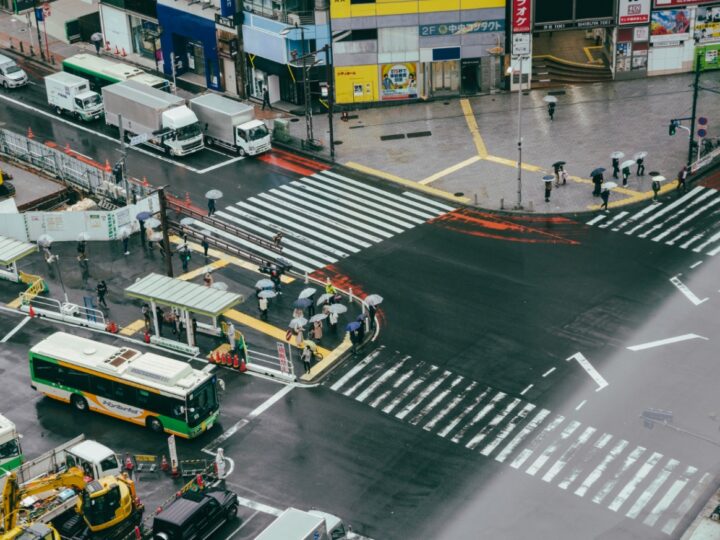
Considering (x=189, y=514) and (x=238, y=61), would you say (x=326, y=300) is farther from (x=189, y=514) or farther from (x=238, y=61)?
(x=238, y=61)

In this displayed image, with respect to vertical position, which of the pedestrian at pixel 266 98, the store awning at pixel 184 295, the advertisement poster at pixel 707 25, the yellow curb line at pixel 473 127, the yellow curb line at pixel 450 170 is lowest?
the yellow curb line at pixel 450 170

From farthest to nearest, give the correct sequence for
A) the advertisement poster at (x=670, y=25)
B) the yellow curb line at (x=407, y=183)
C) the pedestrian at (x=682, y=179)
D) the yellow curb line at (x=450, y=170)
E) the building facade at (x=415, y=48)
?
the advertisement poster at (x=670, y=25) < the building facade at (x=415, y=48) < the yellow curb line at (x=450, y=170) < the yellow curb line at (x=407, y=183) < the pedestrian at (x=682, y=179)

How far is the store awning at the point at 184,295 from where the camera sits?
237ft

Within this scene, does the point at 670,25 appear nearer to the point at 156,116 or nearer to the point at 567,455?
the point at 156,116

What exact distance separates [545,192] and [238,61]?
99.9 ft

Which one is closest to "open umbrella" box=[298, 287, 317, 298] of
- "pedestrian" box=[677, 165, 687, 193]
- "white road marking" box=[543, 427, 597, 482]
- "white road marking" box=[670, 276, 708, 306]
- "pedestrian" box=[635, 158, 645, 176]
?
"white road marking" box=[543, 427, 597, 482]

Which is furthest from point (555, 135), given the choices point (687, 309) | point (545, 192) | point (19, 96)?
point (19, 96)

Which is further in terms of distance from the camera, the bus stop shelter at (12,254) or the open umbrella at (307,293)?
the bus stop shelter at (12,254)

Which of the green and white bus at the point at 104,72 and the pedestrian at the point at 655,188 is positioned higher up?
the green and white bus at the point at 104,72

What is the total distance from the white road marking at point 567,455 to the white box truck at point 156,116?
4297cm

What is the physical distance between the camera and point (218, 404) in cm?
6750

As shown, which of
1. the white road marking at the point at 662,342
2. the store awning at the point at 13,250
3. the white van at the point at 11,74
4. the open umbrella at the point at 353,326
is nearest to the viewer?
the white road marking at the point at 662,342

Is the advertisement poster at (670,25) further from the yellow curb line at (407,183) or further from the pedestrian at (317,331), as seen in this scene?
the pedestrian at (317,331)

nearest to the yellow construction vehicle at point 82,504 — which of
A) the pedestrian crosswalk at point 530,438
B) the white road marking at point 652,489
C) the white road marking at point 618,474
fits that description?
the pedestrian crosswalk at point 530,438
